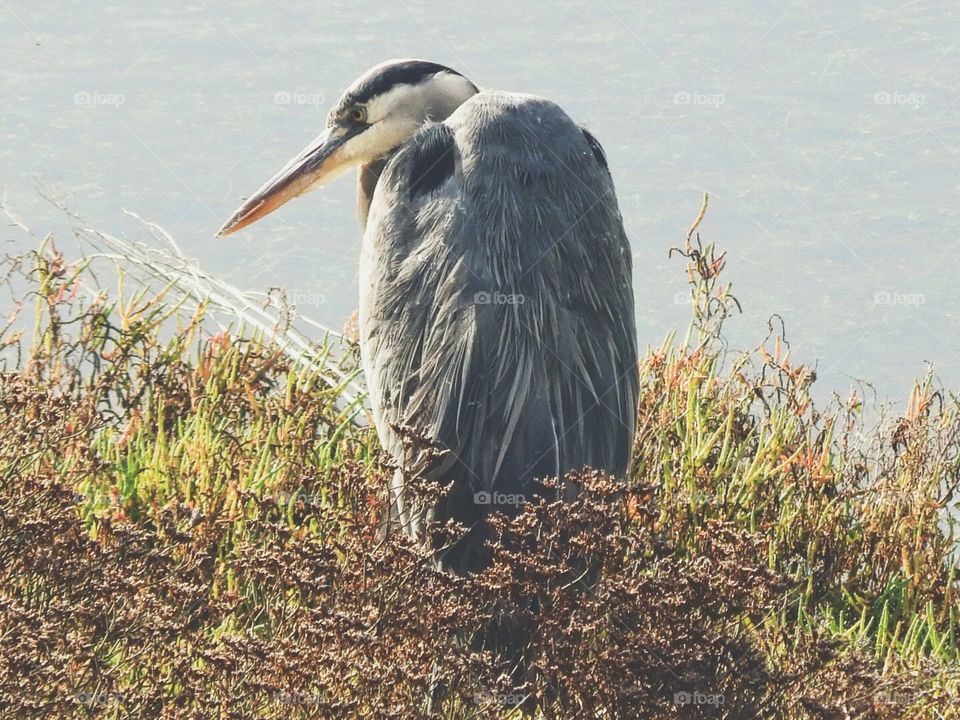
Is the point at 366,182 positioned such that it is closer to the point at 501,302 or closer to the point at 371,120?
the point at 371,120

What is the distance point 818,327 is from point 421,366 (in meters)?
3.19

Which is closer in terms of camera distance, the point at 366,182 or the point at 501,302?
the point at 501,302

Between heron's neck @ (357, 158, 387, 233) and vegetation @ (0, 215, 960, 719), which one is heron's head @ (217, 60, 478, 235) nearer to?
heron's neck @ (357, 158, 387, 233)

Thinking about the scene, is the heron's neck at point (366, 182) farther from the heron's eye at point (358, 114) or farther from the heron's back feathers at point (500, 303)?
the heron's back feathers at point (500, 303)

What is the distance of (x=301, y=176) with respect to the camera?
5215mm

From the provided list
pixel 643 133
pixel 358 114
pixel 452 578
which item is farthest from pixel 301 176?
pixel 643 133

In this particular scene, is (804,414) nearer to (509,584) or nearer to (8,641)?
(509,584)

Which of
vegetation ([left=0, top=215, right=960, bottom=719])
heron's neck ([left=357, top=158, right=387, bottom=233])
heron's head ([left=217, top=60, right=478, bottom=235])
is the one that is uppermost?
heron's head ([left=217, top=60, right=478, bottom=235])

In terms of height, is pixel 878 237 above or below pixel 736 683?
above

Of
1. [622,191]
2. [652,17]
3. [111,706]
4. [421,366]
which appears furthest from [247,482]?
[652,17]

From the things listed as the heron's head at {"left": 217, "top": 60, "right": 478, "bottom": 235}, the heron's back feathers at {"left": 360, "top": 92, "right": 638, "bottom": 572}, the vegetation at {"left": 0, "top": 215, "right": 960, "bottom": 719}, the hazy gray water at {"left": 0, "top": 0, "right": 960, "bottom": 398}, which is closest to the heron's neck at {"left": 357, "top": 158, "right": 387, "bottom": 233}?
the heron's head at {"left": 217, "top": 60, "right": 478, "bottom": 235}

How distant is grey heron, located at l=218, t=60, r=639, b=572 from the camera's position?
3.86 m

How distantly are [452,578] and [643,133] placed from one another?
5288 mm

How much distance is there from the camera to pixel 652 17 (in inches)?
391
